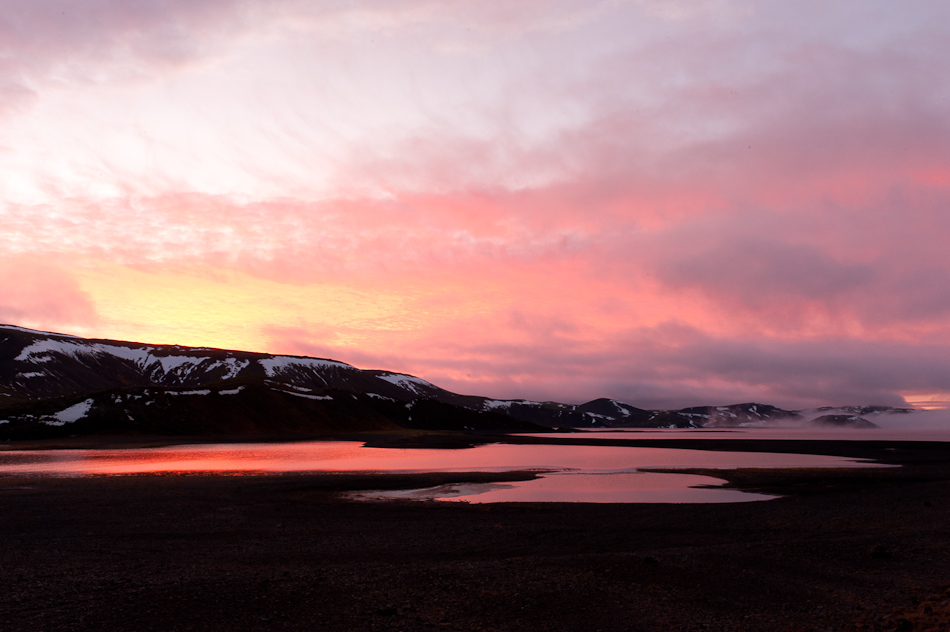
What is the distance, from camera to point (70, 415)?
137625 millimetres

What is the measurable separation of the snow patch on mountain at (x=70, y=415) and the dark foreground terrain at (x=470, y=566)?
11943 centimetres

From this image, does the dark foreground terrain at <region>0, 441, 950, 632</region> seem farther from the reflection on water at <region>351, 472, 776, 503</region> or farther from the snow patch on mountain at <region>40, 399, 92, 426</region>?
the snow patch on mountain at <region>40, 399, 92, 426</region>

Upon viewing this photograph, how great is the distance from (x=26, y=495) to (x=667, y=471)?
49.5 m

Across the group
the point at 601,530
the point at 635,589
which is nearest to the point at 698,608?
the point at 635,589

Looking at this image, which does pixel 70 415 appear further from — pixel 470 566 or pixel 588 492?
pixel 470 566

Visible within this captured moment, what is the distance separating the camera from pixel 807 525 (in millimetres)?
→ 26859

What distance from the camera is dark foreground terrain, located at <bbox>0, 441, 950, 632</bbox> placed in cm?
1363

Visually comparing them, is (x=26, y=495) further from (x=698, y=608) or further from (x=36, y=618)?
(x=698, y=608)

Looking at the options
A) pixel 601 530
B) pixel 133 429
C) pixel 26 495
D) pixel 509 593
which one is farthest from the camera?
pixel 133 429

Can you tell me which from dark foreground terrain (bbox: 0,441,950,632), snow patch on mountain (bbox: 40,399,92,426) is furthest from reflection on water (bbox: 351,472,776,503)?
snow patch on mountain (bbox: 40,399,92,426)

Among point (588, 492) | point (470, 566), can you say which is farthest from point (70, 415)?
point (470, 566)

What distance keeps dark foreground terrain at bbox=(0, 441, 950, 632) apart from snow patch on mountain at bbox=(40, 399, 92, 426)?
119428 millimetres

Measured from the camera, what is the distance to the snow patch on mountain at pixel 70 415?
13325cm

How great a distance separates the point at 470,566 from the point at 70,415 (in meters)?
149
